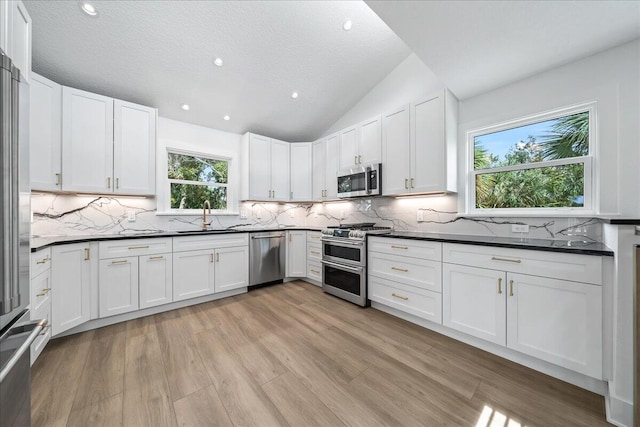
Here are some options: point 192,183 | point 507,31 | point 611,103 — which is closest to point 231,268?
point 192,183

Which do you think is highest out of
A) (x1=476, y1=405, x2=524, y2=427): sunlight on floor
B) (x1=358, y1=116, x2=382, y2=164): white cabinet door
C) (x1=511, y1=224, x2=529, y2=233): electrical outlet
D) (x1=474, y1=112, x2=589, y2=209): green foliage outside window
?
(x1=358, y1=116, x2=382, y2=164): white cabinet door

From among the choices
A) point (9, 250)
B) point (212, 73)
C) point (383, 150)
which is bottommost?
point (9, 250)

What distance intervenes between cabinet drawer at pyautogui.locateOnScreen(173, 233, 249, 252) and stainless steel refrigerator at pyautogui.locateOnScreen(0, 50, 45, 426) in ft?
6.92

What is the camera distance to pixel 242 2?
2291 mm

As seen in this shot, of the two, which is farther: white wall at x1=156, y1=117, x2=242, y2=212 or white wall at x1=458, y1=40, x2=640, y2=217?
white wall at x1=156, y1=117, x2=242, y2=212

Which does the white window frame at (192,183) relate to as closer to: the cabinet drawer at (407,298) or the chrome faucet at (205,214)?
the chrome faucet at (205,214)

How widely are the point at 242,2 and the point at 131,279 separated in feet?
9.87

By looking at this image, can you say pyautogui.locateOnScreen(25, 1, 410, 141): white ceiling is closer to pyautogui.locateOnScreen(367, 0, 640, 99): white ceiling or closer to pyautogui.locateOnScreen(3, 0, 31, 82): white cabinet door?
pyautogui.locateOnScreen(3, 0, 31, 82): white cabinet door

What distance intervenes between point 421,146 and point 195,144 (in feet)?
10.6

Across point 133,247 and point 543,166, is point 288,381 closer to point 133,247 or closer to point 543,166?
point 133,247

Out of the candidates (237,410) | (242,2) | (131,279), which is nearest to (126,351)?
(131,279)

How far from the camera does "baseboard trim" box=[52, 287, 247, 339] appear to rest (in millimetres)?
2340

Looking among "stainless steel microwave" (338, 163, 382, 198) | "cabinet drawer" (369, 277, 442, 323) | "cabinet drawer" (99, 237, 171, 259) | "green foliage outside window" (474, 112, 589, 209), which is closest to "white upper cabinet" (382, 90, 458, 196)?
"stainless steel microwave" (338, 163, 382, 198)

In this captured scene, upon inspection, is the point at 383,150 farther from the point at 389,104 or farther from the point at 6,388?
the point at 6,388
